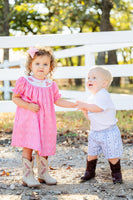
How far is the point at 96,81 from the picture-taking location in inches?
117

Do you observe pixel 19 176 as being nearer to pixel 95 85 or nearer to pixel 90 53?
pixel 95 85

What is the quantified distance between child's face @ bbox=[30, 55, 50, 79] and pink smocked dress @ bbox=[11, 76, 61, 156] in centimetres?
8

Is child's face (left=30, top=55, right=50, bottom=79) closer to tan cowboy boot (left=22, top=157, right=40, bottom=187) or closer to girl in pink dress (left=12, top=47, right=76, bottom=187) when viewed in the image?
girl in pink dress (left=12, top=47, right=76, bottom=187)

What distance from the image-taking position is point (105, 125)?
296 cm

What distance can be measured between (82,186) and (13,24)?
58.2 feet

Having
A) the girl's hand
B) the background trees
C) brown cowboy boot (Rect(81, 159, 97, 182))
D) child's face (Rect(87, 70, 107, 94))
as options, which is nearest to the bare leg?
brown cowboy boot (Rect(81, 159, 97, 182))

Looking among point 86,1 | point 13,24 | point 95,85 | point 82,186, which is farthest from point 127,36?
point 13,24

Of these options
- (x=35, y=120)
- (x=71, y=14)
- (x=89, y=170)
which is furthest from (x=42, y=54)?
(x=71, y=14)

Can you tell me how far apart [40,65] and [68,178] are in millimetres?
1191

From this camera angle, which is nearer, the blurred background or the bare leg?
the bare leg

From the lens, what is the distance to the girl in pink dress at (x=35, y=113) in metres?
2.88

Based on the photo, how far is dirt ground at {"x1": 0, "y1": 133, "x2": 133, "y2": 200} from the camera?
2.67m

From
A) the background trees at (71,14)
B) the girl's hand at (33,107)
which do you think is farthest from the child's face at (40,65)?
the background trees at (71,14)

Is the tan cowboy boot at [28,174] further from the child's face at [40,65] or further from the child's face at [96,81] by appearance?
the child's face at [96,81]
